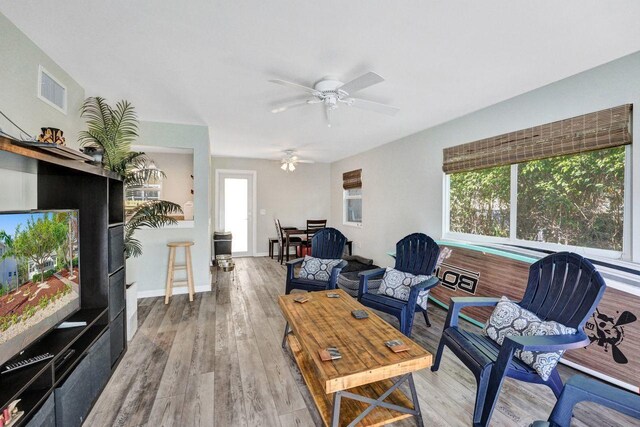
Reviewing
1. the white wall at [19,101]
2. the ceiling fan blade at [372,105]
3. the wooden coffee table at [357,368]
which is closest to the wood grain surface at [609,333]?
the wooden coffee table at [357,368]

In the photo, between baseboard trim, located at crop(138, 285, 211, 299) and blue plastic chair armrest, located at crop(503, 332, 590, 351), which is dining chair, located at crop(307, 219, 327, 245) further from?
blue plastic chair armrest, located at crop(503, 332, 590, 351)

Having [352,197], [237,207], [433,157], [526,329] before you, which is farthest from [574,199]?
[237,207]

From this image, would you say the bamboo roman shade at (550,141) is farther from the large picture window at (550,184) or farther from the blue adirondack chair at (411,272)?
the blue adirondack chair at (411,272)

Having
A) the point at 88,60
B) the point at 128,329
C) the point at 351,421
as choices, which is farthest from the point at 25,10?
the point at 351,421

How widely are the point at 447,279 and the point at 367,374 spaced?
2.36 meters

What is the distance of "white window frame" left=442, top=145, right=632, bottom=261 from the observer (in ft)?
7.18

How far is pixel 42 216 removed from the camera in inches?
62.1

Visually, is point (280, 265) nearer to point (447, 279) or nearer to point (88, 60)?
point (447, 279)

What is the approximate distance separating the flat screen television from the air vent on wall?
1.00 m

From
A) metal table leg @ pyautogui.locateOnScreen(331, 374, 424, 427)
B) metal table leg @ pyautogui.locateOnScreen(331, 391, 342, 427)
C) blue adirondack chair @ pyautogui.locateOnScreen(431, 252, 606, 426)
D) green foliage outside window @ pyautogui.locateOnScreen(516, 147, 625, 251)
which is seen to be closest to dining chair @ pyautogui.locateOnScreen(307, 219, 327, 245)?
green foliage outside window @ pyautogui.locateOnScreen(516, 147, 625, 251)

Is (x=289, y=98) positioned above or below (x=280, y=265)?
above

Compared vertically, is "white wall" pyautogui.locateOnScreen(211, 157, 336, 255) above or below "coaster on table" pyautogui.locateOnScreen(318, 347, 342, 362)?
above

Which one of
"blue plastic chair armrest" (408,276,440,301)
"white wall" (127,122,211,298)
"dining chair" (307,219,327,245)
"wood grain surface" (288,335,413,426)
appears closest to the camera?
"wood grain surface" (288,335,413,426)

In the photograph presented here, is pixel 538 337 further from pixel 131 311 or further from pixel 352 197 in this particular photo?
pixel 352 197
